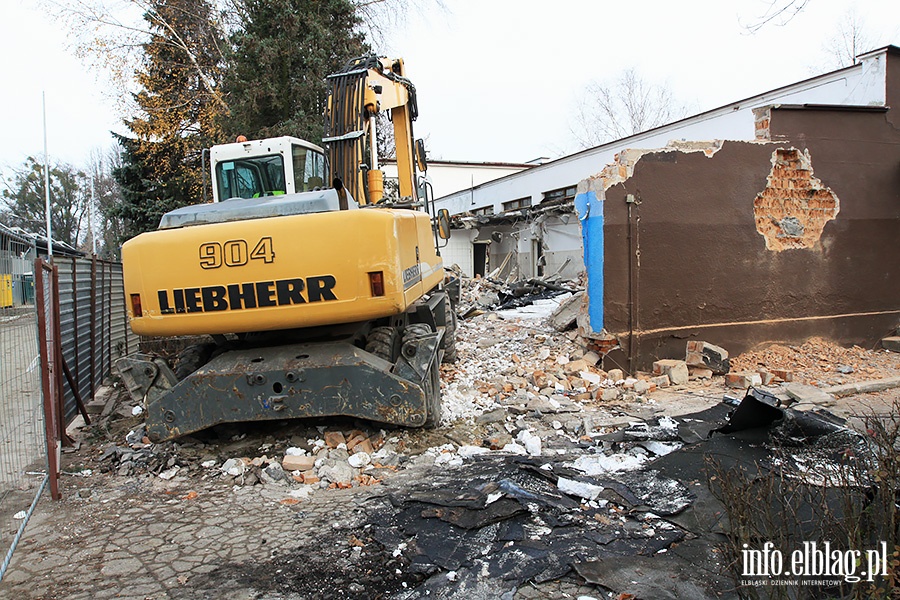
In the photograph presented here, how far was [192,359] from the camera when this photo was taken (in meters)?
5.45

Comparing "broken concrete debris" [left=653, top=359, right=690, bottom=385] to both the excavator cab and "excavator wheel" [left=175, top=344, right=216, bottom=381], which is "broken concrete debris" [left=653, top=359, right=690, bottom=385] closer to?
the excavator cab

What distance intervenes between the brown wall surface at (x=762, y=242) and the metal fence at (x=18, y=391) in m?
6.25

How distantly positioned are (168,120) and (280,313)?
18.8 m

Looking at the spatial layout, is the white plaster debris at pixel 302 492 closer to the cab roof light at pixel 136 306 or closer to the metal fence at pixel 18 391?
the metal fence at pixel 18 391

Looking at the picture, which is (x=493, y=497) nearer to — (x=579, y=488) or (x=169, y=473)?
(x=579, y=488)

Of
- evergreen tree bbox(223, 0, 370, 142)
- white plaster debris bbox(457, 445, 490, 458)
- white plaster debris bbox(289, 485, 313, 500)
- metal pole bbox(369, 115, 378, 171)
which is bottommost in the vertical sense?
white plaster debris bbox(289, 485, 313, 500)

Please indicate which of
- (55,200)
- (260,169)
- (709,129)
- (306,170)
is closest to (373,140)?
(306,170)

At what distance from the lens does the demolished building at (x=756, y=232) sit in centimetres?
804

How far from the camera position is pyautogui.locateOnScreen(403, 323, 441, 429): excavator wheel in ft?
16.9

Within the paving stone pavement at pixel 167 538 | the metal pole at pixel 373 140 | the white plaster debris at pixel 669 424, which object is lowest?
the paving stone pavement at pixel 167 538

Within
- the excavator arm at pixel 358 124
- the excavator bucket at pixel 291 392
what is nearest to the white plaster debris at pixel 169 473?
the excavator bucket at pixel 291 392

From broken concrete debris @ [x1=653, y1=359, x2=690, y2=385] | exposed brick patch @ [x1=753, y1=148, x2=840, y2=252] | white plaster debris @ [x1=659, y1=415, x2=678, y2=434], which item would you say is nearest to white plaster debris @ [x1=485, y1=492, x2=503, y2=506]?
white plaster debris @ [x1=659, y1=415, x2=678, y2=434]

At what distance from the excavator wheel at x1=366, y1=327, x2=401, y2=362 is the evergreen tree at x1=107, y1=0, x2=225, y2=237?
1667cm

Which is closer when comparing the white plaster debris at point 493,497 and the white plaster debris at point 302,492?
the white plaster debris at point 493,497
